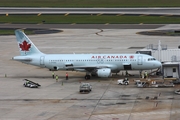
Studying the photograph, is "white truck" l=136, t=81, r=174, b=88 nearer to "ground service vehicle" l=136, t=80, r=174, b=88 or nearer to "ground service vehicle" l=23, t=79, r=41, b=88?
"ground service vehicle" l=136, t=80, r=174, b=88

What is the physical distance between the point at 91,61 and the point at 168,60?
1330 cm

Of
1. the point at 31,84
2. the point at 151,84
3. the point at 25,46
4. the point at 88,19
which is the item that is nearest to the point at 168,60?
the point at 151,84

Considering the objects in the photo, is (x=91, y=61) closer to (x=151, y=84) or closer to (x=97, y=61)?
(x=97, y=61)

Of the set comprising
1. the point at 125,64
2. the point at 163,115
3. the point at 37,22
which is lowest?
the point at 163,115

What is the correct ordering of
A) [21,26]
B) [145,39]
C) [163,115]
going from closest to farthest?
[163,115] < [145,39] < [21,26]

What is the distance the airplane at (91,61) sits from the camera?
8394cm

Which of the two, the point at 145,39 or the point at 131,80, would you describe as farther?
the point at 145,39

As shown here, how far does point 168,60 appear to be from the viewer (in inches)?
3450

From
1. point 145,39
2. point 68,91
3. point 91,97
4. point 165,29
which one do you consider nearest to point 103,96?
point 91,97

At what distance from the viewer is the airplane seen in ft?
275

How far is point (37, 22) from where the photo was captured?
182 metres

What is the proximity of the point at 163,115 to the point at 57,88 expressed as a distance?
2331 centimetres

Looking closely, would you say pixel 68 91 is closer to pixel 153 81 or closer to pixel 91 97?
pixel 91 97

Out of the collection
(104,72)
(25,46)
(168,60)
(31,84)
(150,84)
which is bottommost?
(150,84)
